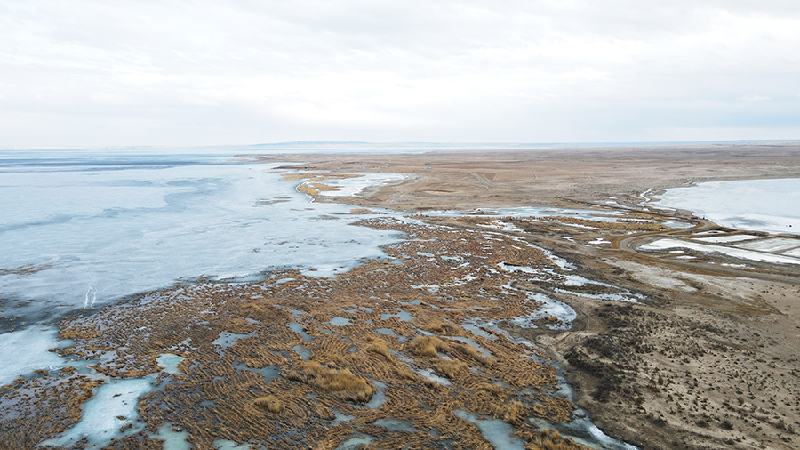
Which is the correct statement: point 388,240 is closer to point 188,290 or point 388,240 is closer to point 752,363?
point 188,290

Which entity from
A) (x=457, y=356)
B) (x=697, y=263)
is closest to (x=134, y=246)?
(x=457, y=356)

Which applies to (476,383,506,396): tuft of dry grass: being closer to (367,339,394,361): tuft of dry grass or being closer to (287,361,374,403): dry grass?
(367,339,394,361): tuft of dry grass

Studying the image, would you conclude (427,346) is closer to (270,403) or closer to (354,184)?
(270,403)

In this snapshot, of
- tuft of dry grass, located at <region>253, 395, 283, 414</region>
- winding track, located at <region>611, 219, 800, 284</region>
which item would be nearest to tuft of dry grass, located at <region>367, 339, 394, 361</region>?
tuft of dry grass, located at <region>253, 395, 283, 414</region>

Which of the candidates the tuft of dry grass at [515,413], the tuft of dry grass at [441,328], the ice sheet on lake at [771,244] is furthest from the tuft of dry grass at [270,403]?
the ice sheet on lake at [771,244]

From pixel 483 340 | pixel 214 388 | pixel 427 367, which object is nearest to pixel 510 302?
pixel 483 340

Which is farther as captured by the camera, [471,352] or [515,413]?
[471,352]
